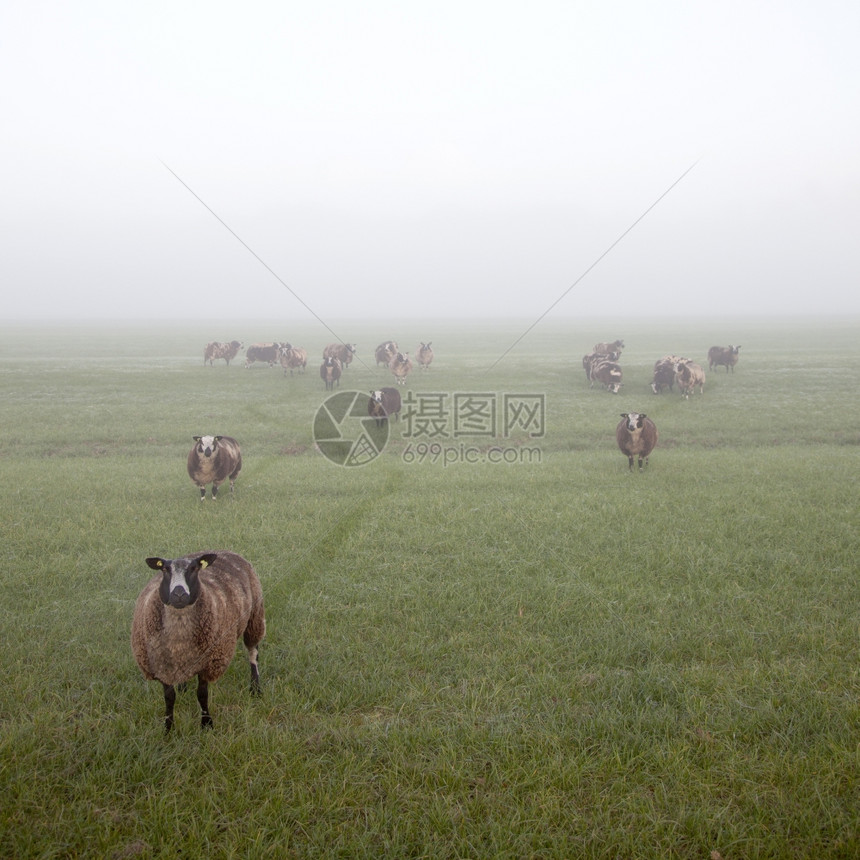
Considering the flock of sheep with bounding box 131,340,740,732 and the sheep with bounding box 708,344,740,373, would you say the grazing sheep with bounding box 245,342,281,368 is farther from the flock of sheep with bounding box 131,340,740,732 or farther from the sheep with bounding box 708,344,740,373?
the flock of sheep with bounding box 131,340,740,732

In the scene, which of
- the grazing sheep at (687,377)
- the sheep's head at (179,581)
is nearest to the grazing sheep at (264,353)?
the grazing sheep at (687,377)

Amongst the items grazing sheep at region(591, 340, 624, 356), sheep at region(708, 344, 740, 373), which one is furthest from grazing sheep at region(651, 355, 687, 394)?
grazing sheep at region(591, 340, 624, 356)

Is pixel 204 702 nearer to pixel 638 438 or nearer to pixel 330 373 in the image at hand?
pixel 638 438

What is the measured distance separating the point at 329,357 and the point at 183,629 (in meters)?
28.1

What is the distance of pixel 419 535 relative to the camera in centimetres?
907

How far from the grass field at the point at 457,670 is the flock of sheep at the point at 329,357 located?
1525 centimetres

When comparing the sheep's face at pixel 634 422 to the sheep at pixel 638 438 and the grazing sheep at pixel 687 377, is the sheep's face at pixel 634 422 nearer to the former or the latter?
the sheep at pixel 638 438

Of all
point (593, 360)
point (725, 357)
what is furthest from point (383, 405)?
point (725, 357)

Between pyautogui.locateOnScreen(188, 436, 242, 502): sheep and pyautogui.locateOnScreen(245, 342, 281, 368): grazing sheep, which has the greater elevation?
pyautogui.locateOnScreen(245, 342, 281, 368): grazing sheep

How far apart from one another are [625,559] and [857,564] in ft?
9.81

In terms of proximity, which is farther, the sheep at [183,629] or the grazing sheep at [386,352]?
the grazing sheep at [386,352]

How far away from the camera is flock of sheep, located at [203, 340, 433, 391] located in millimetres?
A: 28047

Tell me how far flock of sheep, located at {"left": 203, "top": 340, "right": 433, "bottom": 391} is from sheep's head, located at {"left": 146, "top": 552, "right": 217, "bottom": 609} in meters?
22.7

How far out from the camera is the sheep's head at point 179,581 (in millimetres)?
4496
